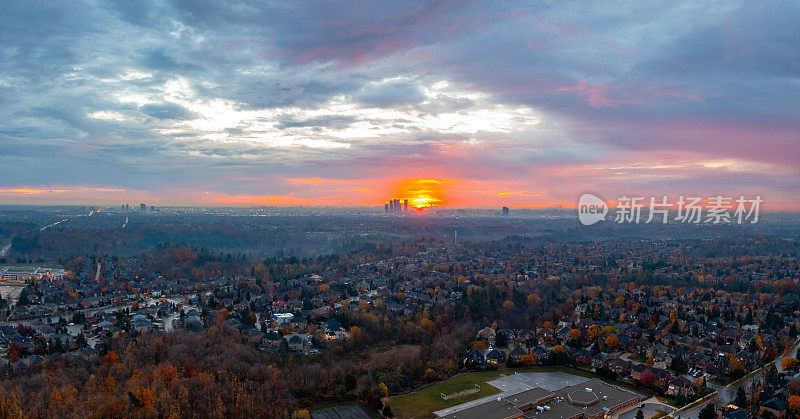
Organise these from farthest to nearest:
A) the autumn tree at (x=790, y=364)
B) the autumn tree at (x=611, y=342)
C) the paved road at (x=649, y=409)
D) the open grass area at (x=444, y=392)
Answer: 1. the autumn tree at (x=611, y=342)
2. the autumn tree at (x=790, y=364)
3. the open grass area at (x=444, y=392)
4. the paved road at (x=649, y=409)

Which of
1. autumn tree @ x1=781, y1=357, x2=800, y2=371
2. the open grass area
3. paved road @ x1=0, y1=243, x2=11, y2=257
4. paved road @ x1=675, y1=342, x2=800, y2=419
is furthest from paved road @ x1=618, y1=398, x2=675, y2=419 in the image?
paved road @ x1=0, y1=243, x2=11, y2=257

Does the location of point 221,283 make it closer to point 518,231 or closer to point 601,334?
point 601,334

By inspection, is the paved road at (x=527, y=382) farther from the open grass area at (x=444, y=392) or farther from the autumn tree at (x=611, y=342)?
the autumn tree at (x=611, y=342)

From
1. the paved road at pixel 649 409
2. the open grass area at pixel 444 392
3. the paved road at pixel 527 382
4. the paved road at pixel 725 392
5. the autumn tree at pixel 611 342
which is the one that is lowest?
the open grass area at pixel 444 392

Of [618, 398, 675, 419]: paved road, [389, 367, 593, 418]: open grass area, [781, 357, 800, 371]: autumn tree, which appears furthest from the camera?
[781, 357, 800, 371]: autumn tree

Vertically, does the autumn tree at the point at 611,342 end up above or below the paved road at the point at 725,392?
above

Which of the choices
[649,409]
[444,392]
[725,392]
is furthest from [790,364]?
[444,392]

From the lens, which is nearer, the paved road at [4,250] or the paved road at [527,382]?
the paved road at [527,382]

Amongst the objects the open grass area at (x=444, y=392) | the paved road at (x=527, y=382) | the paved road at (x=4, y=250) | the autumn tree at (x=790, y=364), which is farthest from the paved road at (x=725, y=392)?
the paved road at (x=4, y=250)

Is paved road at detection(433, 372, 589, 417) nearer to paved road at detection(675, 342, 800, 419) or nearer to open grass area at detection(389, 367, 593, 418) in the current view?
open grass area at detection(389, 367, 593, 418)

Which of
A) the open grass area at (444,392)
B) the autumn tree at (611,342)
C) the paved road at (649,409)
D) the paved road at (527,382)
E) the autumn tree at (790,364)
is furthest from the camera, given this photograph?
the autumn tree at (611,342)
